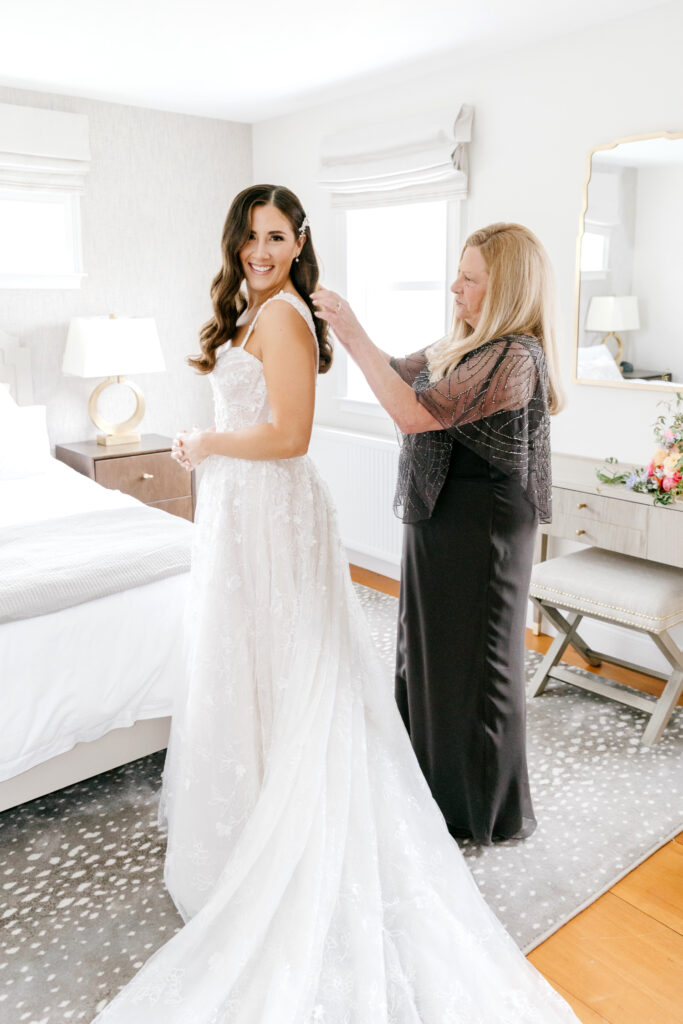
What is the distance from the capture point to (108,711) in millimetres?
2344

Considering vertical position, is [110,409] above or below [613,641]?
above

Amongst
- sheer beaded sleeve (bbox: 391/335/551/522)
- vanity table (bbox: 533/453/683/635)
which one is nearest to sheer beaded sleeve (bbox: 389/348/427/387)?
sheer beaded sleeve (bbox: 391/335/551/522)

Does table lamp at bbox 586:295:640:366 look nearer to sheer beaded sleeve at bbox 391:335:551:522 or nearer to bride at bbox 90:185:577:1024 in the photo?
sheer beaded sleeve at bbox 391:335:551:522

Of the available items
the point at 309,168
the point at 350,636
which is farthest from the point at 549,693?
the point at 309,168

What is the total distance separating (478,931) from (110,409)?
3.81 metres

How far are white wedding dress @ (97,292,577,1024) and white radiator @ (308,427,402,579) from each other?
93.6 inches

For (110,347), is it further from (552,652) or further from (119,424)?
(552,652)

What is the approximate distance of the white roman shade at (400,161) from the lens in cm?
379

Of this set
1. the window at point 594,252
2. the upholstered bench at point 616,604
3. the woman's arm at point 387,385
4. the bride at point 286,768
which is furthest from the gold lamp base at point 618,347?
the bride at point 286,768

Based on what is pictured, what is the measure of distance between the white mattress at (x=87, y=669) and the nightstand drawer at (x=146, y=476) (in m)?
1.99

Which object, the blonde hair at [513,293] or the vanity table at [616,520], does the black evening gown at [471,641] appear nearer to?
the blonde hair at [513,293]

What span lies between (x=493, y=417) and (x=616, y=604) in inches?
47.1

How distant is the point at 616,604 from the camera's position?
2.89 metres

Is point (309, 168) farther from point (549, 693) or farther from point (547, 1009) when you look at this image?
point (547, 1009)
